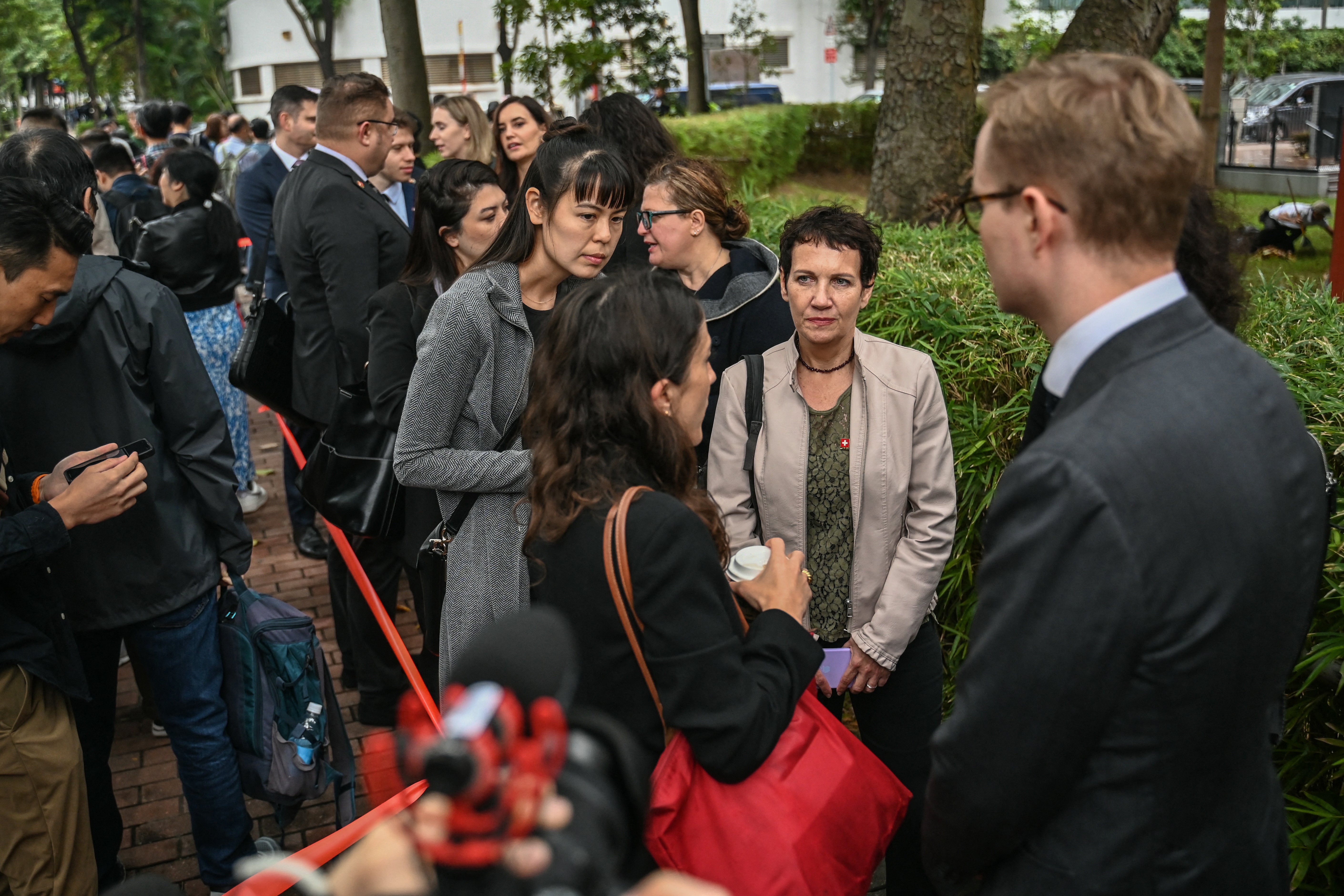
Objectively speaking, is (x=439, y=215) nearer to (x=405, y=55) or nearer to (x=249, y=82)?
(x=405, y=55)

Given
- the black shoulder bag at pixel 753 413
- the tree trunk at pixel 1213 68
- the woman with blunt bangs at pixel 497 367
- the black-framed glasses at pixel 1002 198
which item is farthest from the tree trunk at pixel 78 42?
the black-framed glasses at pixel 1002 198

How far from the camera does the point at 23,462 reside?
10.1ft

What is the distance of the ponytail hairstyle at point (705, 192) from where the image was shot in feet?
12.6

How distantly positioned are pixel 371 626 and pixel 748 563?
2.48 meters

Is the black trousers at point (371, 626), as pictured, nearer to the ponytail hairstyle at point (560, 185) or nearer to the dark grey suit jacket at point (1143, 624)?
the ponytail hairstyle at point (560, 185)

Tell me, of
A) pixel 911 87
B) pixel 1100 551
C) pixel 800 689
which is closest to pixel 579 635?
pixel 800 689

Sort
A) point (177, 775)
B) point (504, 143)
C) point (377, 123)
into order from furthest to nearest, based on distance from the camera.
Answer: point (504, 143) → point (377, 123) → point (177, 775)

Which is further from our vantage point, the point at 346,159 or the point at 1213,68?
the point at 1213,68

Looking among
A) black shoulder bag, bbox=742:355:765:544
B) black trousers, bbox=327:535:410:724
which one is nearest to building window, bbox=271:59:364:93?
black trousers, bbox=327:535:410:724

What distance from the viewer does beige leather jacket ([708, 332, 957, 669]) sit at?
2.95m

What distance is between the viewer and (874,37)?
3934 centimetres

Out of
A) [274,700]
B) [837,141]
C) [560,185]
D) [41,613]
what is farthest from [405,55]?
[41,613]

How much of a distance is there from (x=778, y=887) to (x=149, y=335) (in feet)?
7.73

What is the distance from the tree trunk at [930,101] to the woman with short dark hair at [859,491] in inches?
206
